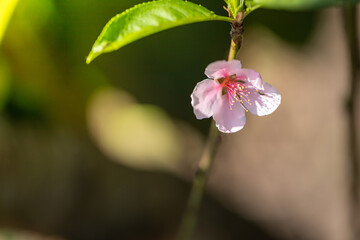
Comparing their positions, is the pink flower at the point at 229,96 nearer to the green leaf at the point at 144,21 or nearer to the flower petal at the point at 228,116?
the flower petal at the point at 228,116

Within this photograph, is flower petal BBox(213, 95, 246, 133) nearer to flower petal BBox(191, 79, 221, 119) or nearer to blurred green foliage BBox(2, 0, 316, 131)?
flower petal BBox(191, 79, 221, 119)

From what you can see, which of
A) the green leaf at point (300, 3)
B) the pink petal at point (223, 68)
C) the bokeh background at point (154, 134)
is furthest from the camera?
the bokeh background at point (154, 134)

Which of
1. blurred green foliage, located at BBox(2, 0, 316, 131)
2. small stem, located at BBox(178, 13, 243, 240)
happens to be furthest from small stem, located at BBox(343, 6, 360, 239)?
blurred green foliage, located at BBox(2, 0, 316, 131)

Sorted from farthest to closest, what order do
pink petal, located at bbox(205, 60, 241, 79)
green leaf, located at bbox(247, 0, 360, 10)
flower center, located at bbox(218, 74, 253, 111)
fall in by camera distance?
flower center, located at bbox(218, 74, 253, 111)
pink petal, located at bbox(205, 60, 241, 79)
green leaf, located at bbox(247, 0, 360, 10)

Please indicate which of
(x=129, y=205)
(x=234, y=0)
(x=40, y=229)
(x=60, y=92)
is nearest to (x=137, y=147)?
(x=129, y=205)

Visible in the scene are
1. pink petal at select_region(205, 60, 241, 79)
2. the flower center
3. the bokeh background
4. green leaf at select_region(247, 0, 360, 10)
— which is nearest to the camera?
green leaf at select_region(247, 0, 360, 10)

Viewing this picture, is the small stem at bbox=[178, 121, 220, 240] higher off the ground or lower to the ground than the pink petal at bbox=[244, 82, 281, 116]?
lower

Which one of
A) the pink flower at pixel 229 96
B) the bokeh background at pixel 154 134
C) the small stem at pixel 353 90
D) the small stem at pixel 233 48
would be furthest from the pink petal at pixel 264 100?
the bokeh background at pixel 154 134

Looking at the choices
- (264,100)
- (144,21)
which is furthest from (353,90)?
(144,21)

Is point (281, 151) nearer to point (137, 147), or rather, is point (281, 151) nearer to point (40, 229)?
point (137, 147)
